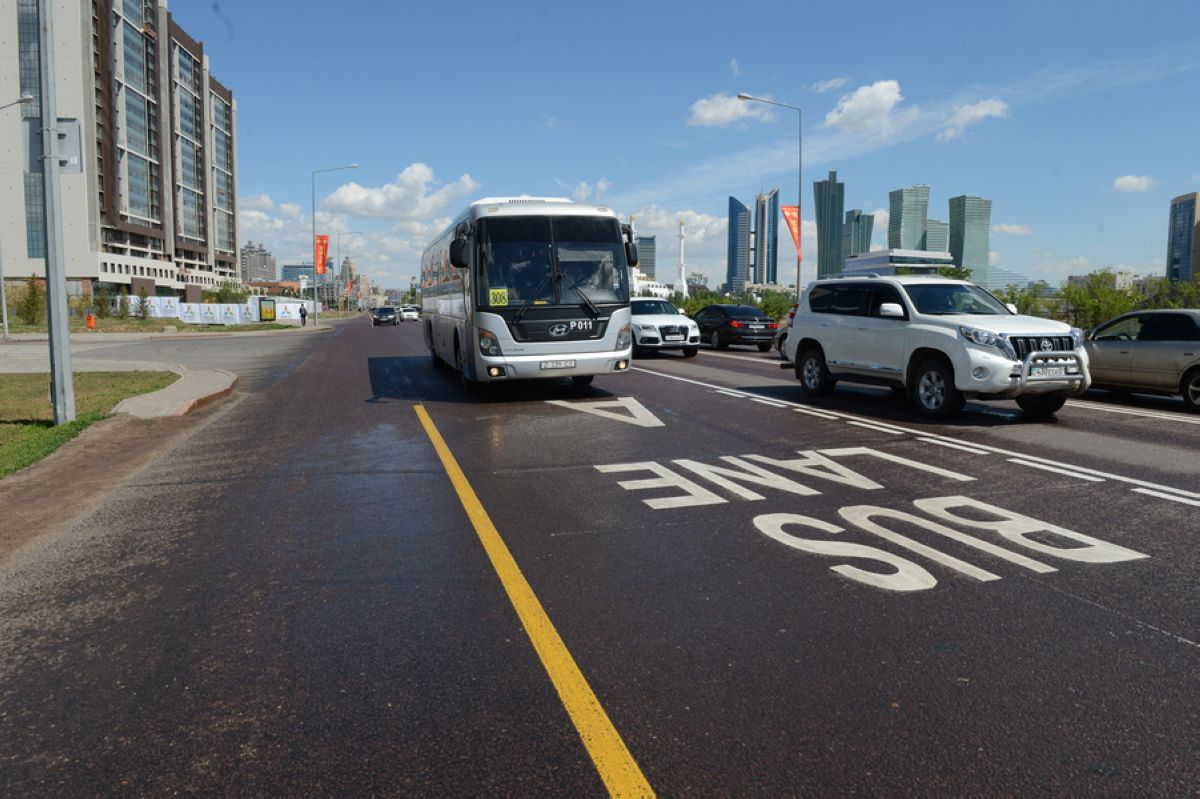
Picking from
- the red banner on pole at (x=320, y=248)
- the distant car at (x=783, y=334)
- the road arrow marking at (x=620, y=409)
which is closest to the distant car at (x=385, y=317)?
the red banner on pole at (x=320, y=248)

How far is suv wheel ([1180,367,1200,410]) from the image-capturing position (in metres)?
12.8

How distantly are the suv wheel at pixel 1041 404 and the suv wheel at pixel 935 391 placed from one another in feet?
4.25

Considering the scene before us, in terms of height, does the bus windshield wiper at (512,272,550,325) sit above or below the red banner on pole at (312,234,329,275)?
below

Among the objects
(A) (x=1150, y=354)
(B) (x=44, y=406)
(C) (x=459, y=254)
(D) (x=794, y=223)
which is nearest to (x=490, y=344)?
(C) (x=459, y=254)

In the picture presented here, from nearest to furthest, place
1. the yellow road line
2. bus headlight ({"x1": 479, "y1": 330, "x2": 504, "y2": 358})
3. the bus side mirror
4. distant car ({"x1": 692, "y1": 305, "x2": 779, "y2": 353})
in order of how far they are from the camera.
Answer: the yellow road line → bus headlight ({"x1": 479, "y1": 330, "x2": 504, "y2": 358}) → the bus side mirror → distant car ({"x1": 692, "y1": 305, "x2": 779, "y2": 353})

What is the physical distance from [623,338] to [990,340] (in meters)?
5.45

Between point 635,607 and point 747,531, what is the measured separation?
5.58 ft

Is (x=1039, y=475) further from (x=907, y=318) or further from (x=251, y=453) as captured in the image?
(x=251, y=453)

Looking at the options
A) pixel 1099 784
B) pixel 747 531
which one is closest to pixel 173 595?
pixel 747 531

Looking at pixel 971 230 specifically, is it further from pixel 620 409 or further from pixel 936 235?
pixel 620 409

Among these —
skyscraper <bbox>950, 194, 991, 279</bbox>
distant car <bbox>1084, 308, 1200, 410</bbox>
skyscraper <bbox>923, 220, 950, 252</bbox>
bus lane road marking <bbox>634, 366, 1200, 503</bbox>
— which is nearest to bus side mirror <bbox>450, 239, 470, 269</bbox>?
bus lane road marking <bbox>634, 366, 1200, 503</bbox>

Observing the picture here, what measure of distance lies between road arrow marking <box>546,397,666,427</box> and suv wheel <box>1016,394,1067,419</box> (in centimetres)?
515

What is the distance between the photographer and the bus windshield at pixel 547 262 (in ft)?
43.9

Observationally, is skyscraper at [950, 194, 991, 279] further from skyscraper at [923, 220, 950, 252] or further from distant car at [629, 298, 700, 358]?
distant car at [629, 298, 700, 358]
